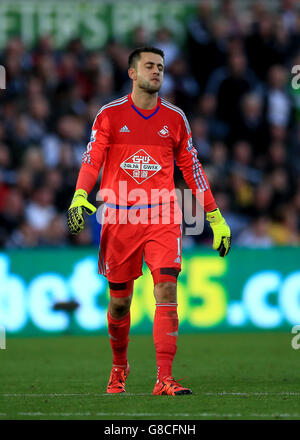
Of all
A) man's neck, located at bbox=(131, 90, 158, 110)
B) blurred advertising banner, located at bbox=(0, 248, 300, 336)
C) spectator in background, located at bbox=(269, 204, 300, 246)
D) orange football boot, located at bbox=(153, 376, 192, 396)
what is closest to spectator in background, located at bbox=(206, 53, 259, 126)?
spectator in background, located at bbox=(269, 204, 300, 246)

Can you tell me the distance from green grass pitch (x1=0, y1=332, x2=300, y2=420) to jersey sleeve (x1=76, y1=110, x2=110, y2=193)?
164 centimetres

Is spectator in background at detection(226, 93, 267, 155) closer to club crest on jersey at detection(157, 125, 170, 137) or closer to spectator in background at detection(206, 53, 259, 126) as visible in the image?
spectator in background at detection(206, 53, 259, 126)

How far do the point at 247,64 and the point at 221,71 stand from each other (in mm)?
690

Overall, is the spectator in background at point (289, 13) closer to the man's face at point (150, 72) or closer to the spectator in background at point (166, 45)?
the spectator in background at point (166, 45)

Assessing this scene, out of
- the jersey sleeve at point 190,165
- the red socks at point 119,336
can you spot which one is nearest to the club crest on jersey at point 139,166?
the jersey sleeve at point 190,165

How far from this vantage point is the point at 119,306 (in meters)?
7.79

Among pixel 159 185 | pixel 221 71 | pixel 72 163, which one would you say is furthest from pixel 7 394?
pixel 221 71

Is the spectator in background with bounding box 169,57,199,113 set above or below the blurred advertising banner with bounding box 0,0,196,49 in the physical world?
below

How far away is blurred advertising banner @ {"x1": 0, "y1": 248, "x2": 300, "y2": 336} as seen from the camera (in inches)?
534

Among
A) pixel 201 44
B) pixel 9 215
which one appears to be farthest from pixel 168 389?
pixel 201 44

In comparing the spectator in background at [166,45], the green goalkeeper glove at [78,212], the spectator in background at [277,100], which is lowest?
the green goalkeeper glove at [78,212]

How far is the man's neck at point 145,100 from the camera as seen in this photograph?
7766 mm

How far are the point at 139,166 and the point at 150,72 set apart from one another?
30.0 inches
